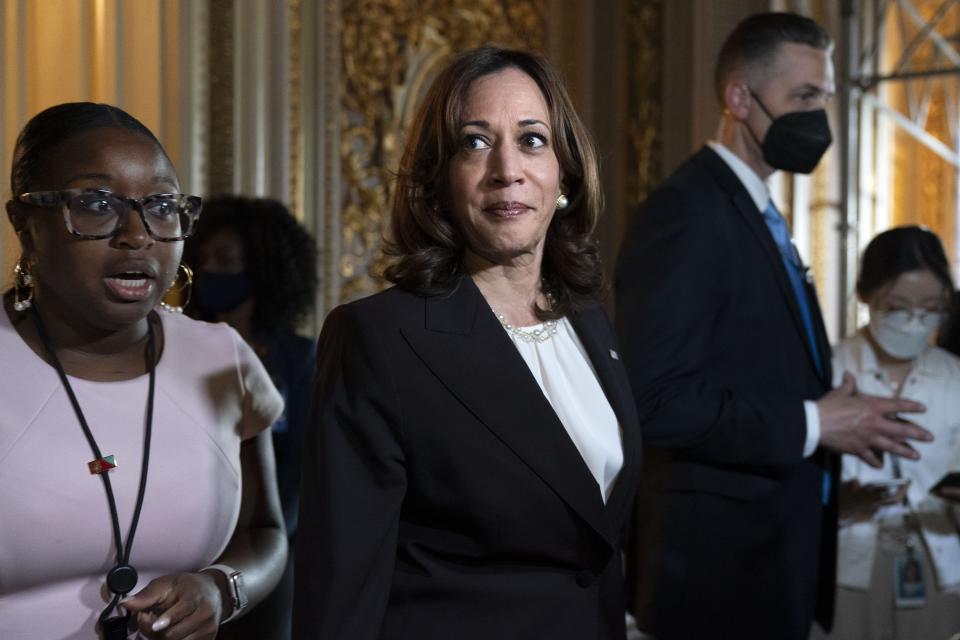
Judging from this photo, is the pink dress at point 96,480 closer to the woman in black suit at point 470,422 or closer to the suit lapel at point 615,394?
the woman in black suit at point 470,422

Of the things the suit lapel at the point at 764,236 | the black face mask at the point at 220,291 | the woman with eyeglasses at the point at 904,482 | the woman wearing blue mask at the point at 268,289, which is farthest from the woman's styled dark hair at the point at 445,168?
the black face mask at the point at 220,291

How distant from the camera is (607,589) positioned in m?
1.86

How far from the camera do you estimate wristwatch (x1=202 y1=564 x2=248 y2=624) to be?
6.20ft

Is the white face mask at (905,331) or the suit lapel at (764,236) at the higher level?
the suit lapel at (764,236)

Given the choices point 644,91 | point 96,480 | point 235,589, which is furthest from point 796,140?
point 644,91

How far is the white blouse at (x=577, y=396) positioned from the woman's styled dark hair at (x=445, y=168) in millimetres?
62

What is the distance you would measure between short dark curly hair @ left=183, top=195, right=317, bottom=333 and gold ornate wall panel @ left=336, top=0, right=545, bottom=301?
126 cm

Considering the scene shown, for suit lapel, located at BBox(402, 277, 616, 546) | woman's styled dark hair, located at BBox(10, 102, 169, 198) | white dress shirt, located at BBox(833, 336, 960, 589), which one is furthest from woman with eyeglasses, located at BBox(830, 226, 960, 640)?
woman's styled dark hair, located at BBox(10, 102, 169, 198)

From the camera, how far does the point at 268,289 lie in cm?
349

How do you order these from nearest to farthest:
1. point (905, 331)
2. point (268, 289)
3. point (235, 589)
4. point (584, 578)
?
point (584, 578) < point (235, 589) < point (905, 331) < point (268, 289)

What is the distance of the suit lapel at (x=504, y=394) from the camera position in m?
1.72

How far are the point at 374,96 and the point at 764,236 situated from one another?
265cm

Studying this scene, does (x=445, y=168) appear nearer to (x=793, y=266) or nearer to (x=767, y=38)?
(x=793, y=266)

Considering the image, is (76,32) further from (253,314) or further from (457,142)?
(457,142)
